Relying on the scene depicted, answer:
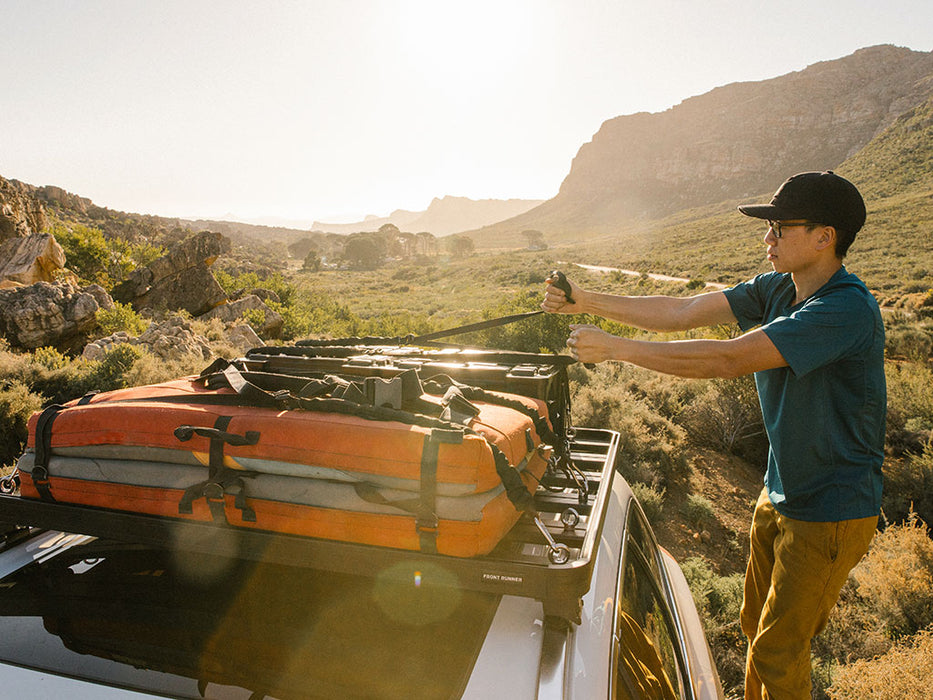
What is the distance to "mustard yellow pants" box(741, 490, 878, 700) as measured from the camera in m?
1.99

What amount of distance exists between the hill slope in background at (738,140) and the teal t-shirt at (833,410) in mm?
127849

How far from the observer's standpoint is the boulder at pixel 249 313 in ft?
48.2

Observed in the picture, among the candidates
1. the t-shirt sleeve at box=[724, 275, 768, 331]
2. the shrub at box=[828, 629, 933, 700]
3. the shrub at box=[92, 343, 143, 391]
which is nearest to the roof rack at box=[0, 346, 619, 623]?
the t-shirt sleeve at box=[724, 275, 768, 331]

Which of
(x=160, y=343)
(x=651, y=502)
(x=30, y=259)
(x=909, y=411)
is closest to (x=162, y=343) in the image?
(x=160, y=343)

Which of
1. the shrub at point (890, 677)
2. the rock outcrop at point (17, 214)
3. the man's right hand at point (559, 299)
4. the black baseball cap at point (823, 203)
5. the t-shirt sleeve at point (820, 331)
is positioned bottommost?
the shrub at point (890, 677)

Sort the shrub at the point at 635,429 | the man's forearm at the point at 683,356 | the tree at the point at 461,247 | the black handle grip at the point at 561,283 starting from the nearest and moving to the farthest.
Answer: the man's forearm at the point at 683,356 < the black handle grip at the point at 561,283 < the shrub at the point at 635,429 < the tree at the point at 461,247

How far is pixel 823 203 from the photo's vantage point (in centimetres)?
193

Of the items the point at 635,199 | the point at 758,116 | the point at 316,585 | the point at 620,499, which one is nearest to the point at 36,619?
the point at 316,585

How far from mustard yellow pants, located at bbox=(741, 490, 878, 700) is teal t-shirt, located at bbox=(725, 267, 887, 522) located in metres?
0.07

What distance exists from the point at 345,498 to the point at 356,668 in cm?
38

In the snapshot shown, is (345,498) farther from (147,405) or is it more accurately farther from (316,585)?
(147,405)

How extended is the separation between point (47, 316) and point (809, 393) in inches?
472

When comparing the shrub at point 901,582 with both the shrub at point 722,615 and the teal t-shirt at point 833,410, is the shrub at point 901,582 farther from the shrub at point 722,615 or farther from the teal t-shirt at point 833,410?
the teal t-shirt at point 833,410

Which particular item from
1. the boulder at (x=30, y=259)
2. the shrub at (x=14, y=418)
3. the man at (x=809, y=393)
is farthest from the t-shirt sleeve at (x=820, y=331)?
the boulder at (x=30, y=259)
